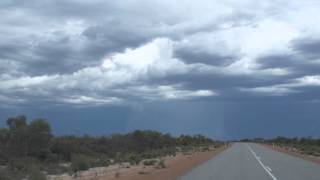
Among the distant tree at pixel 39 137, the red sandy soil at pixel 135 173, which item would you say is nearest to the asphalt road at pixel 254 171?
the red sandy soil at pixel 135 173

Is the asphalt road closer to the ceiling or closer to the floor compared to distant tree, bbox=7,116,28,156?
closer to the floor

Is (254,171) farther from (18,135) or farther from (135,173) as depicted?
(18,135)

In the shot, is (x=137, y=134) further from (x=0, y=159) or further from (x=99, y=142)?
(x=0, y=159)

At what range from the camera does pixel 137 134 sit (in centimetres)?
12688

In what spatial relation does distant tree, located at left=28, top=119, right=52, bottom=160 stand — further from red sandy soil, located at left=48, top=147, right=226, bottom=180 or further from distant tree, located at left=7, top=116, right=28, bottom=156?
red sandy soil, located at left=48, top=147, right=226, bottom=180

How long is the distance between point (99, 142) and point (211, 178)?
78.5 m

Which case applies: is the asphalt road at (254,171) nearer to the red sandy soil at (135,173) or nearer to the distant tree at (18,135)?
the red sandy soil at (135,173)

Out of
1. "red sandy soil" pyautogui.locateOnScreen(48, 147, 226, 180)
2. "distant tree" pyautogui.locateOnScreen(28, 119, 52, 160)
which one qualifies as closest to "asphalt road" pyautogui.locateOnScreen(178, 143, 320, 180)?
"red sandy soil" pyautogui.locateOnScreen(48, 147, 226, 180)

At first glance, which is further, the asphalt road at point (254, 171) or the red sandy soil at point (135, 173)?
the red sandy soil at point (135, 173)

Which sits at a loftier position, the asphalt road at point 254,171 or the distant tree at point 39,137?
the distant tree at point 39,137

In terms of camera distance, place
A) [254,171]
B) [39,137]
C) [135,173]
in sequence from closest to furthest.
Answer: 1. [254,171]
2. [135,173]
3. [39,137]

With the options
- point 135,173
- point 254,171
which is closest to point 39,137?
point 135,173

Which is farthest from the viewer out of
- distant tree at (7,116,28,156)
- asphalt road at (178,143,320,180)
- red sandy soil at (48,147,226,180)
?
distant tree at (7,116,28,156)

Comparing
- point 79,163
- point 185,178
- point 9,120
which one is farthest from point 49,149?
point 185,178
